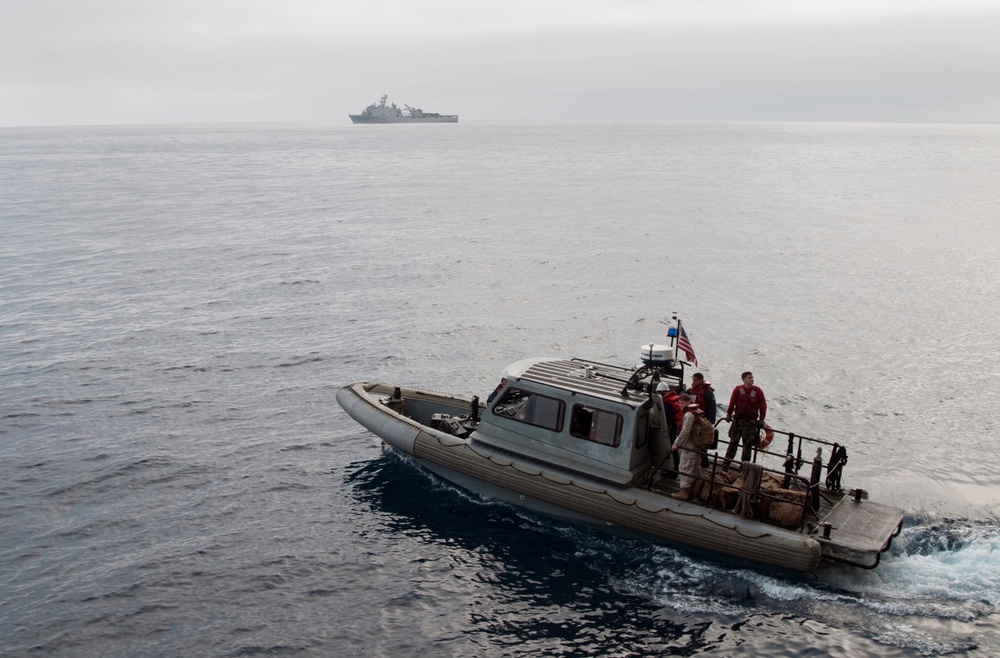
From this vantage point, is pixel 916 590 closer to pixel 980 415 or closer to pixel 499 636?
pixel 499 636

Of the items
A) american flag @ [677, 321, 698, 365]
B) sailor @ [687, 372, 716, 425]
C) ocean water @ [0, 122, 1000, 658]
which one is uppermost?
american flag @ [677, 321, 698, 365]

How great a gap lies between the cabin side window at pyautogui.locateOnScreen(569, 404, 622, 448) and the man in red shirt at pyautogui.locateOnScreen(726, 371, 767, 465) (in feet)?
7.28

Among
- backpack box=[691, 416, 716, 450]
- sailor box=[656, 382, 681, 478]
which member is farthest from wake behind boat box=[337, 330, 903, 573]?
backpack box=[691, 416, 716, 450]

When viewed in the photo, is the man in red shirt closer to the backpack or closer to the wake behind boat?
the wake behind boat

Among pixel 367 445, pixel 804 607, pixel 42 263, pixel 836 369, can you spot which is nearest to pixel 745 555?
pixel 804 607

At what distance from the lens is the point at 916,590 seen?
13.9 meters

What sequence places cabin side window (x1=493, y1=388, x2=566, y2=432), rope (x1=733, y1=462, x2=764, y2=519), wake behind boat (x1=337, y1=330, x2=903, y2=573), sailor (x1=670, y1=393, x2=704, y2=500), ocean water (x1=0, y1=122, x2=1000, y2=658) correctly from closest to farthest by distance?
ocean water (x1=0, y1=122, x2=1000, y2=658), wake behind boat (x1=337, y1=330, x2=903, y2=573), rope (x1=733, y1=462, x2=764, y2=519), sailor (x1=670, y1=393, x2=704, y2=500), cabin side window (x1=493, y1=388, x2=566, y2=432)

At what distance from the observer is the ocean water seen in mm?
13711

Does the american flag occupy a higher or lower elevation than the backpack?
higher

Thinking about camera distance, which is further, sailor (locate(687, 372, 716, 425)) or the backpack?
sailor (locate(687, 372, 716, 425))

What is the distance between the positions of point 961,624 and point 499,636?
24.5ft

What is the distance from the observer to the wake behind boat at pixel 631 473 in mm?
14398

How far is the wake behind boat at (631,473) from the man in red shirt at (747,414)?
32 cm

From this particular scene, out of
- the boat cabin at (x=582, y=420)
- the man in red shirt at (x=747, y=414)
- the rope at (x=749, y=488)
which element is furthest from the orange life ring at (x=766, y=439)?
the boat cabin at (x=582, y=420)
